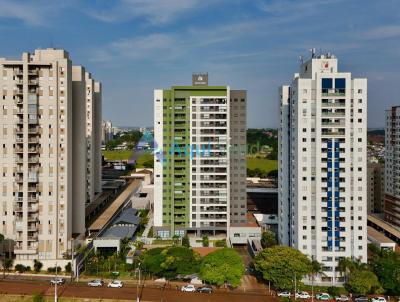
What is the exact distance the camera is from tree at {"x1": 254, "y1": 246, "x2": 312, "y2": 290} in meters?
31.7

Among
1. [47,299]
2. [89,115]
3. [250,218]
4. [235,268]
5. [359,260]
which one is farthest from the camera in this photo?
[89,115]

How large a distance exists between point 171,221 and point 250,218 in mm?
9687

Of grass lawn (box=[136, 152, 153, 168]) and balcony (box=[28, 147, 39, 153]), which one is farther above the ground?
balcony (box=[28, 147, 39, 153])

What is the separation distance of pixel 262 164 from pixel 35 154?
69469 mm

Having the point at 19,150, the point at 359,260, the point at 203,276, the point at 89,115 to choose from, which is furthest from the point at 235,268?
the point at 89,115

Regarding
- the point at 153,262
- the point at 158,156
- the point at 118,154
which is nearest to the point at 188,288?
the point at 153,262

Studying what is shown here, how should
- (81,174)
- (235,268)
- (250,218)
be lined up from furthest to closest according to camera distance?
1. (250,218)
2. (81,174)
3. (235,268)

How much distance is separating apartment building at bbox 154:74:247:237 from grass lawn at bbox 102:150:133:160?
7134 centimetres

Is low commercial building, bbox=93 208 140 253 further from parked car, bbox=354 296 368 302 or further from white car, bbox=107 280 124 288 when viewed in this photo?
parked car, bbox=354 296 368 302

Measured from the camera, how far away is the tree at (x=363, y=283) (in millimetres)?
31234

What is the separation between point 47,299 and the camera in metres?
30.1

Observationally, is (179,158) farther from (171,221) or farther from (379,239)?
(379,239)

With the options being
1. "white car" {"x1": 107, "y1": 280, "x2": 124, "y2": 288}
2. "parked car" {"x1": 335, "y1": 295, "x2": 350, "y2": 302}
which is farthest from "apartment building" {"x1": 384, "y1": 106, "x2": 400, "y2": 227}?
Result: "white car" {"x1": 107, "y1": 280, "x2": 124, "y2": 288}

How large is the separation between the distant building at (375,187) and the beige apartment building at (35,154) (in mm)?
39082
